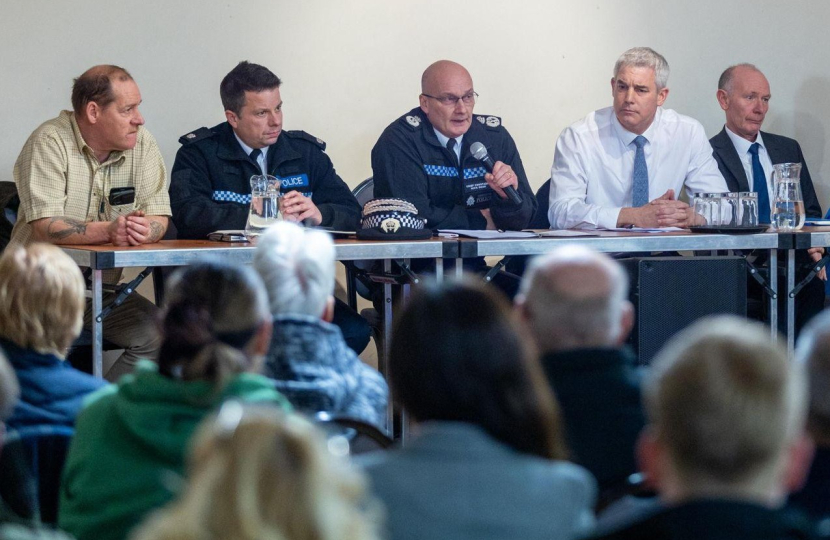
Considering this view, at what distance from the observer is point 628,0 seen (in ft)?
18.0

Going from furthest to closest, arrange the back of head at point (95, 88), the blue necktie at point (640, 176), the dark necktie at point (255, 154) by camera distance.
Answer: the blue necktie at point (640, 176) < the dark necktie at point (255, 154) < the back of head at point (95, 88)

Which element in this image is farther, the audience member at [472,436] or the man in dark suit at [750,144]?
the man in dark suit at [750,144]

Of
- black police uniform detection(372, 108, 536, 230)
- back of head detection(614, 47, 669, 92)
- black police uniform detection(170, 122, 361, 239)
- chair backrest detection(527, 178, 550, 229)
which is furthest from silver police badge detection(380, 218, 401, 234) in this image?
back of head detection(614, 47, 669, 92)

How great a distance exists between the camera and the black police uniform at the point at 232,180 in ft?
12.8

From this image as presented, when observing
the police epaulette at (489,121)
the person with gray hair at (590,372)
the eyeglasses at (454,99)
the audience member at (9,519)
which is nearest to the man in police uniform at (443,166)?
the eyeglasses at (454,99)

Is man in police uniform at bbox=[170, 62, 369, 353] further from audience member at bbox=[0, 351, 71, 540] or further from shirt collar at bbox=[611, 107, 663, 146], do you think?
audience member at bbox=[0, 351, 71, 540]

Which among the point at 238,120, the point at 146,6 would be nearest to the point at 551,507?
the point at 238,120

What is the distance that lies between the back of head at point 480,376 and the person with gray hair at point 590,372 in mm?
322

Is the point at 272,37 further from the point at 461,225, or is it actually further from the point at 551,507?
the point at 551,507

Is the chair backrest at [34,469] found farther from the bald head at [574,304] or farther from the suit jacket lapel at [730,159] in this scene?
the suit jacket lapel at [730,159]

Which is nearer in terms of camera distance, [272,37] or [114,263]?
[114,263]

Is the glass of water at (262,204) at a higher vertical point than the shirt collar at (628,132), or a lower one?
lower

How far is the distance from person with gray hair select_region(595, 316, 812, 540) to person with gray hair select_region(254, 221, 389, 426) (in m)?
0.82

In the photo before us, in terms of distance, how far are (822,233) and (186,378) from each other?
9.35ft
